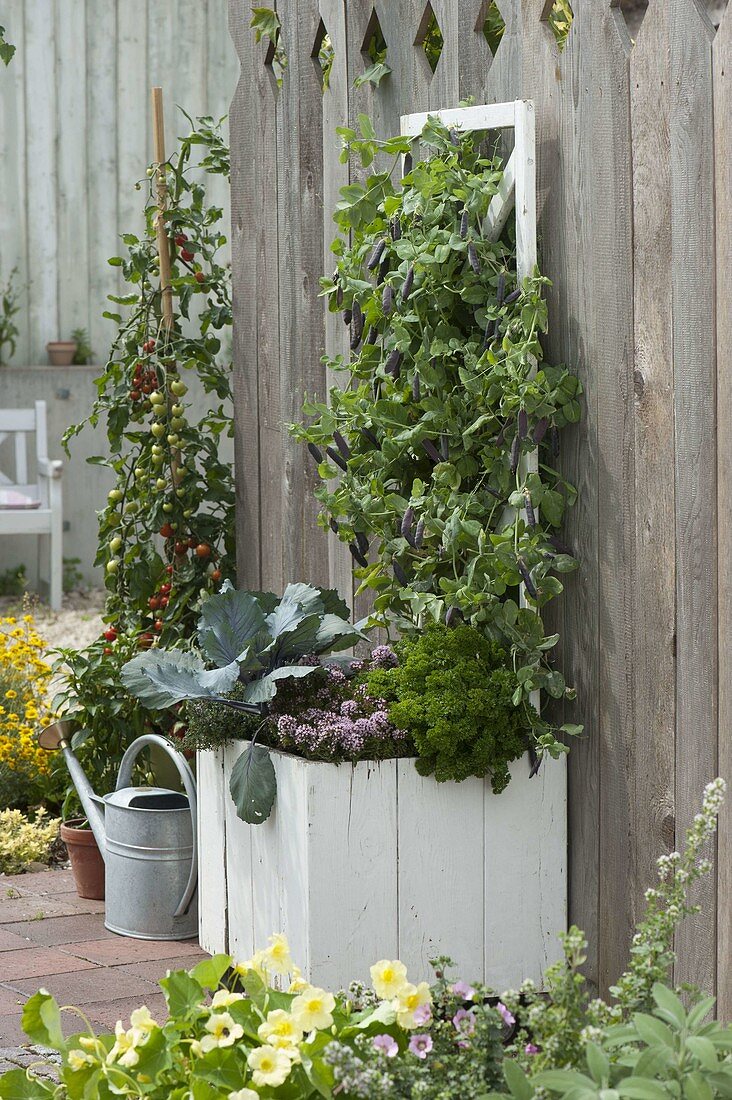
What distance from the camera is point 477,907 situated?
2.75 m

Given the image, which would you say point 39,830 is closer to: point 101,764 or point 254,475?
point 101,764

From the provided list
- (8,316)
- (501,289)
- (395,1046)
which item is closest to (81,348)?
(8,316)

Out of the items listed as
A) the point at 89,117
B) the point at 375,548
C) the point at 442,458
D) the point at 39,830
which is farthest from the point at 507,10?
the point at 89,117

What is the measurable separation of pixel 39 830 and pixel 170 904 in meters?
0.93

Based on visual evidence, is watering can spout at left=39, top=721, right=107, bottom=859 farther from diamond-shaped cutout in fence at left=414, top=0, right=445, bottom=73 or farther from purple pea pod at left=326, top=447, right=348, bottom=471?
diamond-shaped cutout in fence at left=414, top=0, right=445, bottom=73

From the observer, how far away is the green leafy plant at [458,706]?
267 cm

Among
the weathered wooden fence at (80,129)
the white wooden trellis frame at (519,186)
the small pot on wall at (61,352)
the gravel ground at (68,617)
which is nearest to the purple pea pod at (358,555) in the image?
the white wooden trellis frame at (519,186)

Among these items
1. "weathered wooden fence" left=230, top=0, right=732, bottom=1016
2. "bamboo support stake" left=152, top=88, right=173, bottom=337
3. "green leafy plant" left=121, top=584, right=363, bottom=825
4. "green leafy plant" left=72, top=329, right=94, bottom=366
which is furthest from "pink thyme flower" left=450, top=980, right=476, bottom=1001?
"green leafy plant" left=72, top=329, right=94, bottom=366

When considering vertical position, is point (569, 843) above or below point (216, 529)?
below

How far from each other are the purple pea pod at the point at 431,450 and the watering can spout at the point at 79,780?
1292 mm

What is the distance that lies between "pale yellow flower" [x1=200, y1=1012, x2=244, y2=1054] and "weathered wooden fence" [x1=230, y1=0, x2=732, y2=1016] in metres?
0.98

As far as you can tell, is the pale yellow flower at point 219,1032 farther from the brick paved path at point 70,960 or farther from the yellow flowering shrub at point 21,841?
the yellow flowering shrub at point 21,841

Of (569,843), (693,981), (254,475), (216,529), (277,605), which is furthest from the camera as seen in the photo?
(216,529)

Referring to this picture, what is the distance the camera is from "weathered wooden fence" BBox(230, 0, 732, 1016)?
241cm
